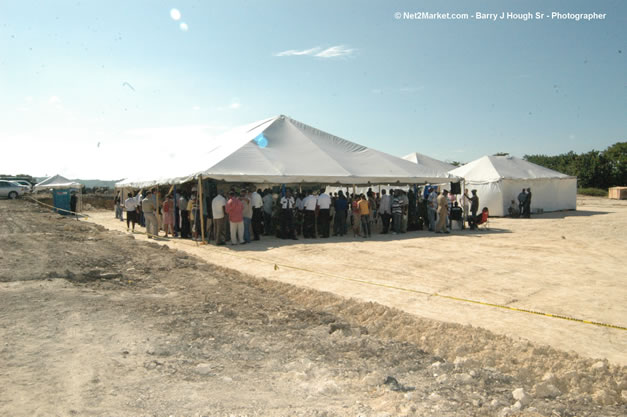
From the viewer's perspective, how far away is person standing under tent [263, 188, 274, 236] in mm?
15281

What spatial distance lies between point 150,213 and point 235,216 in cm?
421

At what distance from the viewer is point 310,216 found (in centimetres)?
1486

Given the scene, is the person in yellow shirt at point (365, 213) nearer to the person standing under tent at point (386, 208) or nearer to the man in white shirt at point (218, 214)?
the person standing under tent at point (386, 208)

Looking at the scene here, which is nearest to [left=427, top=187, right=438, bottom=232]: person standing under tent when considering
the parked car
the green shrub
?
the green shrub

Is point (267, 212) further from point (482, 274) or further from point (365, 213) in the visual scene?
point (482, 274)

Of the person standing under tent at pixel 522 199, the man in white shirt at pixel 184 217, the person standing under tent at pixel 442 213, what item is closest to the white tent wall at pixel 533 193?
the person standing under tent at pixel 522 199

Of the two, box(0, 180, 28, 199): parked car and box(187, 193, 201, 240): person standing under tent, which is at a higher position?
box(0, 180, 28, 199): parked car

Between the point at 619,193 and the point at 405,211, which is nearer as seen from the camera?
the point at 405,211

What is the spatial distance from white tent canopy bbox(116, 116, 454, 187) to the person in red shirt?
3.99ft

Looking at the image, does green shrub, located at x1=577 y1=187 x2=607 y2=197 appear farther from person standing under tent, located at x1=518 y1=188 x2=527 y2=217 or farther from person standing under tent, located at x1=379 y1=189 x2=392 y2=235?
person standing under tent, located at x1=379 y1=189 x2=392 y2=235

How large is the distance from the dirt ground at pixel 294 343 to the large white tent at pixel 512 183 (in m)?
16.8

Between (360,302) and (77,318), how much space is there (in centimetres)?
361

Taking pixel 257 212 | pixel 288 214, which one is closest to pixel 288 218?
pixel 288 214

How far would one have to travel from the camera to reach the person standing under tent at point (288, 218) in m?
14.5
